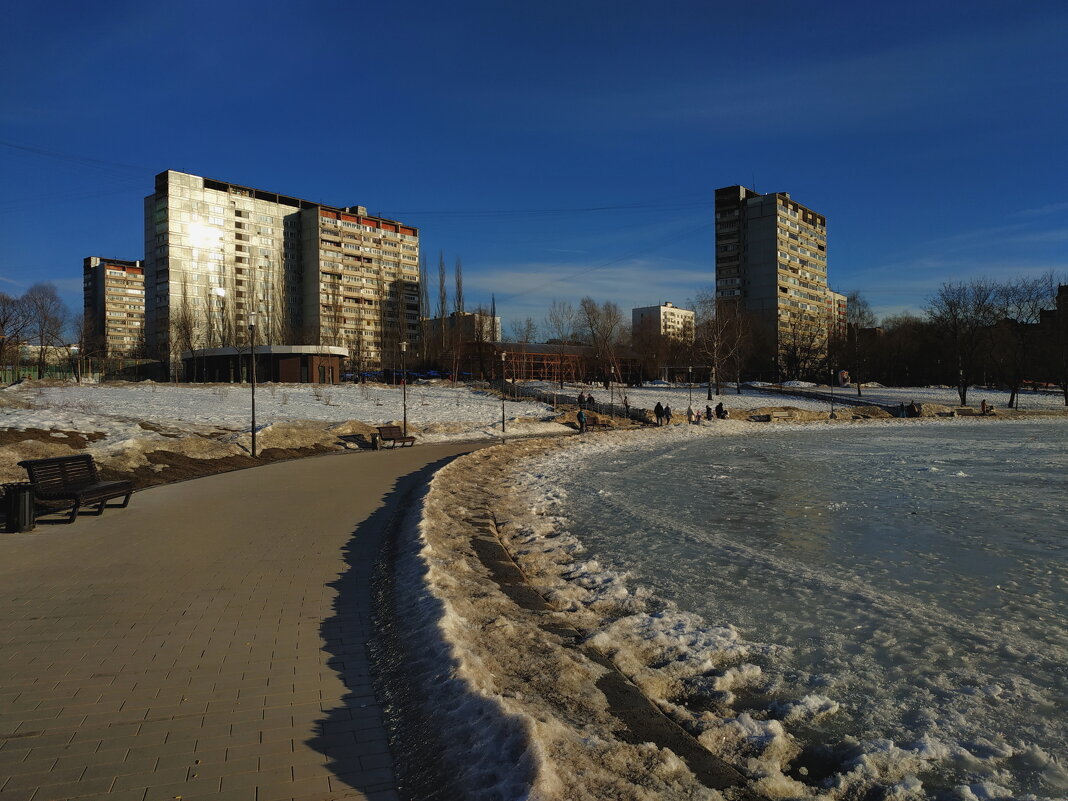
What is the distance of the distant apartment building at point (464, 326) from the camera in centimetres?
7547

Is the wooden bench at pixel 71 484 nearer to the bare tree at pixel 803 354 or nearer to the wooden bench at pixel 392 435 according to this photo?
the wooden bench at pixel 392 435

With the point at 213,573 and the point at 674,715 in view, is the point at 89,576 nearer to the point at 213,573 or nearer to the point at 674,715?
the point at 213,573

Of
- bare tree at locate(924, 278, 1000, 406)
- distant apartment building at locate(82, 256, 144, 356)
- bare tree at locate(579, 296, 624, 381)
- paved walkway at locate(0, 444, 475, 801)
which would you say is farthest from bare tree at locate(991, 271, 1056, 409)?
distant apartment building at locate(82, 256, 144, 356)

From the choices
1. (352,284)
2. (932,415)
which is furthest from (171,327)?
(932,415)

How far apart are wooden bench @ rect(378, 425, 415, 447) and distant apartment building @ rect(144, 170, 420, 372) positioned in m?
54.5

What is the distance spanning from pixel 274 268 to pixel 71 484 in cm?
9737

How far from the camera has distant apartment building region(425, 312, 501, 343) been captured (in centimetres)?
7547

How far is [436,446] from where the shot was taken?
24141 mm

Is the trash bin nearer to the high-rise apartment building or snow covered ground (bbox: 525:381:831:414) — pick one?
snow covered ground (bbox: 525:381:831:414)

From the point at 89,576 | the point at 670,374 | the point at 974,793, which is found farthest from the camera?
the point at 670,374

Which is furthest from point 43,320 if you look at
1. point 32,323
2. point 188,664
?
point 188,664

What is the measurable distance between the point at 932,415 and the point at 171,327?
262 ft

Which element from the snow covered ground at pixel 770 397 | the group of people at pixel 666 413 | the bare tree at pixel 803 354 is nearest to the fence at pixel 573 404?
the group of people at pixel 666 413

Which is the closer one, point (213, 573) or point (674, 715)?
point (674, 715)
